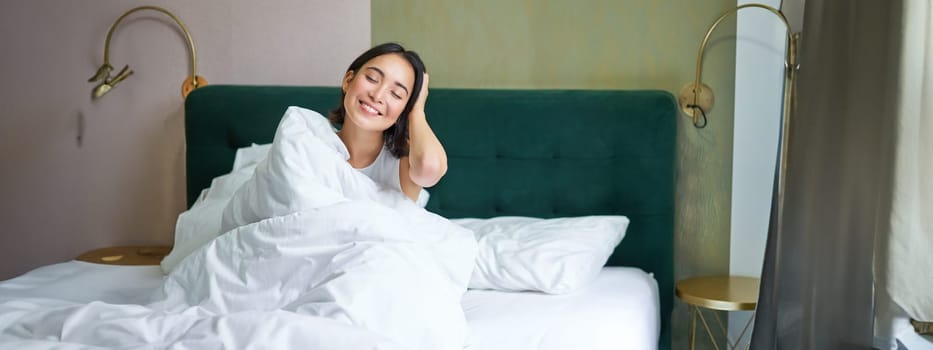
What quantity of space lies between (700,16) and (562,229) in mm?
916

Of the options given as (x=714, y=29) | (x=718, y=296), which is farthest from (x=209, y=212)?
(x=714, y=29)

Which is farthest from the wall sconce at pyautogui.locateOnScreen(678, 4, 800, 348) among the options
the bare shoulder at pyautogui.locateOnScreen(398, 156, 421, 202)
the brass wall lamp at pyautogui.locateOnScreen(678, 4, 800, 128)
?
the bare shoulder at pyautogui.locateOnScreen(398, 156, 421, 202)

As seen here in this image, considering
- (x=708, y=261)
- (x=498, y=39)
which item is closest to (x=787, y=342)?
(x=708, y=261)

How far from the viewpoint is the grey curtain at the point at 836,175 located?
2.17 meters

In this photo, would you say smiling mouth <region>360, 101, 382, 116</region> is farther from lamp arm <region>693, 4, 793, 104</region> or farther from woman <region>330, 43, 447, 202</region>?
lamp arm <region>693, 4, 793, 104</region>

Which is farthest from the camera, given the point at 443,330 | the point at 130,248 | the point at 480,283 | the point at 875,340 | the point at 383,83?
the point at 130,248

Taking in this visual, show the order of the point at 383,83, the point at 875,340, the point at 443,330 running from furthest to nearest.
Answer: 1. the point at 383,83
2. the point at 875,340
3. the point at 443,330

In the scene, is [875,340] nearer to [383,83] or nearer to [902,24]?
[902,24]

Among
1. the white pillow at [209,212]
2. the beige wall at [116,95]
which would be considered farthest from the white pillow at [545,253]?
the beige wall at [116,95]

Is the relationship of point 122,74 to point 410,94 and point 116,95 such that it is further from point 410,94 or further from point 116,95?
point 410,94

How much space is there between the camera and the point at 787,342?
2572mm

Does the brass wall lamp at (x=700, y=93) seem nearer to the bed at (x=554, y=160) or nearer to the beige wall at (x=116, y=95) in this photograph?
the bed at (x=554, y=160)

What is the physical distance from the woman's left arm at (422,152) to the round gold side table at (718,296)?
934mm

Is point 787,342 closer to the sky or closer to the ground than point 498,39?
closer to the ground
